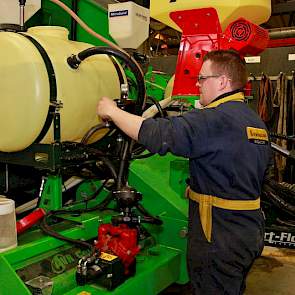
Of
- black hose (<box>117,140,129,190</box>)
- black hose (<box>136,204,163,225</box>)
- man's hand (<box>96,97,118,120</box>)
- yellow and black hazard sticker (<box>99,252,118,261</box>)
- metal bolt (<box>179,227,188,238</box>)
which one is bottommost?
metal bolt (<box>179,227,188,238</box>)

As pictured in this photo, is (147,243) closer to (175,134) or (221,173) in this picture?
(221,173)

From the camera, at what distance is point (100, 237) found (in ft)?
5.90

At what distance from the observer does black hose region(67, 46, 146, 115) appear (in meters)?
1.74

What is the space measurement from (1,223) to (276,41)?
4.69 m

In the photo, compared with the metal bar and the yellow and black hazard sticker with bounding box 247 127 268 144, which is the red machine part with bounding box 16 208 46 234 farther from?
the metal bar

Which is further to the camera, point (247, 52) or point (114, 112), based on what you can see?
point (247, 52)

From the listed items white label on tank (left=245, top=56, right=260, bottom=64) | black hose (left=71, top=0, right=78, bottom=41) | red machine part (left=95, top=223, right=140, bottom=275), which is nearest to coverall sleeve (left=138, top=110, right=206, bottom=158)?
red machine part (left=95, top=223, right=140, bottom=275)

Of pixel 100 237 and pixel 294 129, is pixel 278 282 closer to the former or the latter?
pixel 100 237

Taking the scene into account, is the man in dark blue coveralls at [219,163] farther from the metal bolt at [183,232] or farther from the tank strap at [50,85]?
the metal bolt at [183,232]

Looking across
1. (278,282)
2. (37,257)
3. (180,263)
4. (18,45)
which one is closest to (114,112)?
(18,45)

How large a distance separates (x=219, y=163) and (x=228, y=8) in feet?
3.50

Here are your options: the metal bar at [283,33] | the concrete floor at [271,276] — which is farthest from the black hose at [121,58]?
the metal bar at [283,33]

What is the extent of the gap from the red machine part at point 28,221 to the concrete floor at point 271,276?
1007 millimetres

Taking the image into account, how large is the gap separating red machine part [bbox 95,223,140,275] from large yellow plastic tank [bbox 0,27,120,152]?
0.52m
